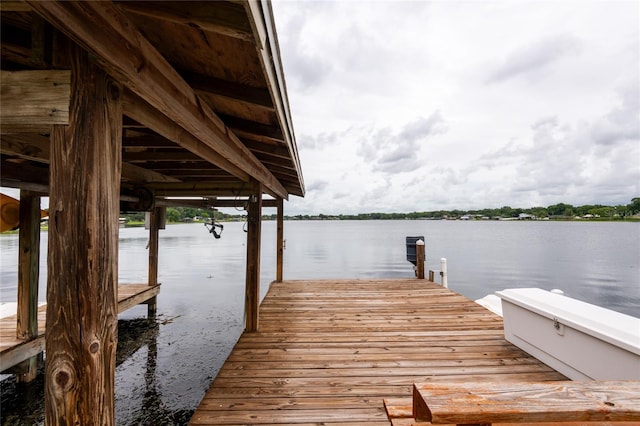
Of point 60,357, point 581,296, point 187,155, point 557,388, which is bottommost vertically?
point 581,296

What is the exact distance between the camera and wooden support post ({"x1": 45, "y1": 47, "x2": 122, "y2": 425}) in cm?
110

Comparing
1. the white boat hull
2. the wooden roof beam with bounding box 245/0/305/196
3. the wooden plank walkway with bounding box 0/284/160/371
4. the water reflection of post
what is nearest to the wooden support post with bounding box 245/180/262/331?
the water reflection of post

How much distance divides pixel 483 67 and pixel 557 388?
69.9 feet

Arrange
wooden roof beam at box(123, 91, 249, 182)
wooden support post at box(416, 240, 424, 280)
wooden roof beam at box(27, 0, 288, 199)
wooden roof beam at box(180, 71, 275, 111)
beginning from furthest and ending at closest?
wooden support post at box(416, 240, 424, 280) < wooden roof beam at box(180, 71, 275, 111) < wooden roof beam at box(123, 91, 249, 182) < wooden roof beam at box(27, 0, 288, 199)

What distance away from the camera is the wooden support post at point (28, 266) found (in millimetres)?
4191

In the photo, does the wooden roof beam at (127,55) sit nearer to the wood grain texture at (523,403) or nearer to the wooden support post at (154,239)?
the wood grain texture at (523,403)

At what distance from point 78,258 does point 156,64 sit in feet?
3.24

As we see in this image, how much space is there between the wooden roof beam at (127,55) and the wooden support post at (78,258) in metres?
0.12

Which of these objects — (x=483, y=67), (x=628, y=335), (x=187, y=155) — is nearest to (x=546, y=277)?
(x=483, y=67)

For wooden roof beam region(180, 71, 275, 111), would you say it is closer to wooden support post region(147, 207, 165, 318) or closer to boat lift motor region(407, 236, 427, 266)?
wooden support post region(147, 207, 165, 318)

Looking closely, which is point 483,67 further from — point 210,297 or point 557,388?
point 557,388

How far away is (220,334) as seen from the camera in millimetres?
7273

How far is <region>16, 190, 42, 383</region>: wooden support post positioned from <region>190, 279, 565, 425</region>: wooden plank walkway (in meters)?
3.12

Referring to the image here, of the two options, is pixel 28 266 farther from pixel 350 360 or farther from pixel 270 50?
pixel 270 50
